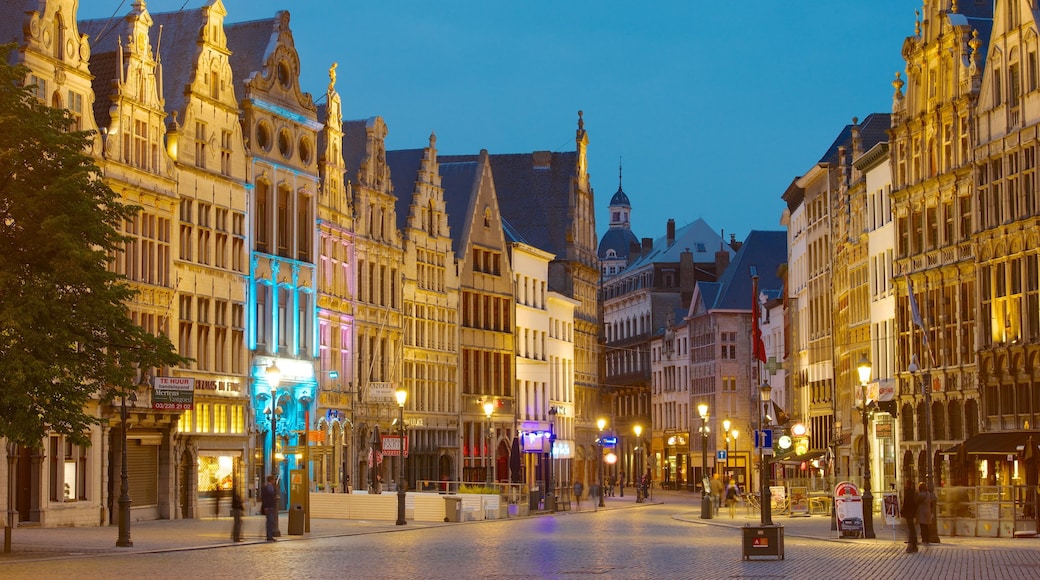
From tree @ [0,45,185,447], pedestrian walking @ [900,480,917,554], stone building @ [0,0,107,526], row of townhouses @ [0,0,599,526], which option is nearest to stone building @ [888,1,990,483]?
row of townhouses @ [0,0,599,526]

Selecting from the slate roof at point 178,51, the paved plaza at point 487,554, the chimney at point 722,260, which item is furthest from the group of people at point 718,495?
the chimney at point 722,260

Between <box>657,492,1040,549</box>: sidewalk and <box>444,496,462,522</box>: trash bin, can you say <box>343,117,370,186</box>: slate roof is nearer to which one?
<box>657,492,1040,549</box>: sidewalk

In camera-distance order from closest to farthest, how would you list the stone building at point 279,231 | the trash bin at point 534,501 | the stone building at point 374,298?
the stone building at point 279,231 < the trash bin at point 534,501 < the stone building at point 374,298

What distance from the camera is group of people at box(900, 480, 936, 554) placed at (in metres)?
39.6

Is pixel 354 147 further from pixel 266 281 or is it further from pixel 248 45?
pixel 266 281

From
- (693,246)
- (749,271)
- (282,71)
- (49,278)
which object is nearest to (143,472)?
(282,71)

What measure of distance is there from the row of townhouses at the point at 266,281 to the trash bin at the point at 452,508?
8.96ft

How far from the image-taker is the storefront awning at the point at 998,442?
56.9 m

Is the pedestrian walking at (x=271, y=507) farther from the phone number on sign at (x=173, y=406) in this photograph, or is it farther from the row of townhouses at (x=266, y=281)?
the phone number on sign at (x=173, y=406)

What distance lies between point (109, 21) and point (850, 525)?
32.2 meters

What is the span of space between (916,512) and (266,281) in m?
30.9

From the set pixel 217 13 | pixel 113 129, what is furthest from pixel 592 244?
pixel 113 129

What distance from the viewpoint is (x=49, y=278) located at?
3594 centimetres

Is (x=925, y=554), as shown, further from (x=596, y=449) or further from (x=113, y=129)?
(x=596, y=449)
